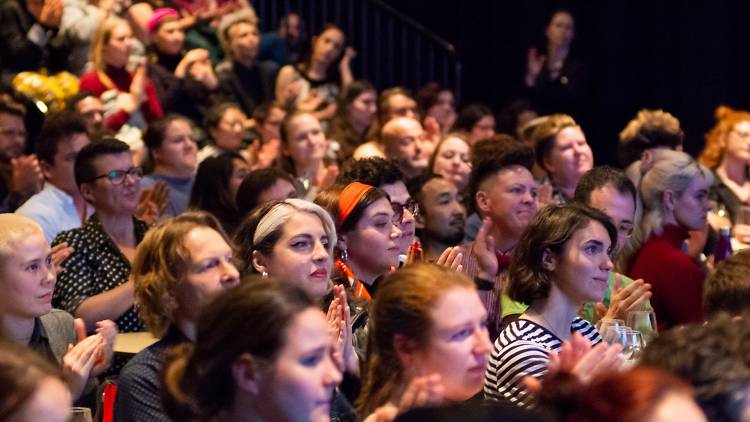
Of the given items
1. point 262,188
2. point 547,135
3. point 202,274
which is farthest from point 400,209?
point 547,135

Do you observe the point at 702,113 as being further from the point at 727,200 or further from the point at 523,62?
the point at 727,200

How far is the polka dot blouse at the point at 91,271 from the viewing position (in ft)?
16.7

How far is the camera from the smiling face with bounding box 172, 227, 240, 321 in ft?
12.3

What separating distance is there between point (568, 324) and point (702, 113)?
7275mm

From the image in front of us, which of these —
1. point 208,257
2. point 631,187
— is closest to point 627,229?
point 631,187

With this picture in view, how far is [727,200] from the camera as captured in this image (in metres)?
7.84

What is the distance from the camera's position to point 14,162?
664cm

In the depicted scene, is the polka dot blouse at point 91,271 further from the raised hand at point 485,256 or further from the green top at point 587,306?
the green top at point 587,306

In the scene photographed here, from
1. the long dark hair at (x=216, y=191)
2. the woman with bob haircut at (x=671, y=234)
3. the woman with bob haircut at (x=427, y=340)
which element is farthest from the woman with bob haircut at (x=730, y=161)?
the woman with bob haircut at (x=427, y=340)

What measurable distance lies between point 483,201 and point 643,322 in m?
1.90

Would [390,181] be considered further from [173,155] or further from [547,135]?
Result: [173,155]

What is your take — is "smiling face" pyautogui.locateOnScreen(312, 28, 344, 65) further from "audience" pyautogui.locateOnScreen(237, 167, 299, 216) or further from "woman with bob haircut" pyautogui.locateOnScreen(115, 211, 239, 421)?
"woman with bob haircut" pyautogui.locateOnScreen(115, 211, 239, 421)

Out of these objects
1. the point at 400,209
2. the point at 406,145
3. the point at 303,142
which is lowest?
the point at 406,145

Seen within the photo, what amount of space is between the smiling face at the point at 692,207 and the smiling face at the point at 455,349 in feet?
9.88
